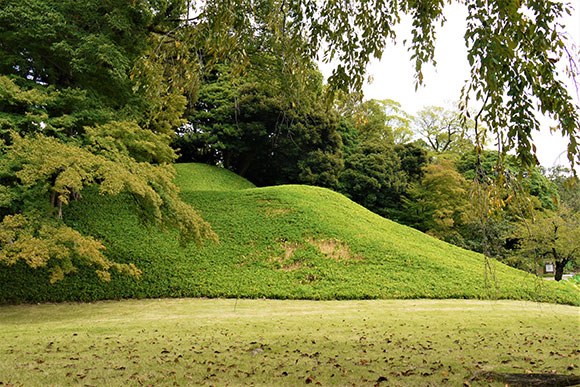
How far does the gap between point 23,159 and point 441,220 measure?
17.1 meters

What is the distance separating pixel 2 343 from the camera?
522 centimetres

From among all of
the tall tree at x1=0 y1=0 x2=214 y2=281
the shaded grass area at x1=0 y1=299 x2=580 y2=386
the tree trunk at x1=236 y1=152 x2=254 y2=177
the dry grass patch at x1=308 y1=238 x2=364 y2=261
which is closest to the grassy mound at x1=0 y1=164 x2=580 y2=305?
the dry grass patch at x1=308 y1=238 x2=364 y2=261

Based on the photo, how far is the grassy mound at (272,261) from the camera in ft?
33.7

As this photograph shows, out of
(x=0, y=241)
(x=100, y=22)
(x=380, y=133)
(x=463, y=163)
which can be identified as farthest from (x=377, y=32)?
(x=380, y=133)

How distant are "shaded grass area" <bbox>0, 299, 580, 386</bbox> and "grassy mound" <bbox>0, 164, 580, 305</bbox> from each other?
1.26 metres

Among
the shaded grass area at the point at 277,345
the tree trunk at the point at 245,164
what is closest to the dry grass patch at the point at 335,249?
the shaded grass area at the point at 277,345

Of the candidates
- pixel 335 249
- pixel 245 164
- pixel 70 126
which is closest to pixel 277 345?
pixel 70 126

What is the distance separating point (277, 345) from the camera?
483cm

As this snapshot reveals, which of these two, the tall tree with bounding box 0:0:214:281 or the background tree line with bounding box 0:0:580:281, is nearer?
the background tree line with bounding box 0:0:580:281

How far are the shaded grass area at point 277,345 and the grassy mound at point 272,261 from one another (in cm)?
126

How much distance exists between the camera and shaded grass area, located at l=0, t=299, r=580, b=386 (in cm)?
349

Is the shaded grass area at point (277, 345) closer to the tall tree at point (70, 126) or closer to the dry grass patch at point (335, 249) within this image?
the tall tree at point (70, 126)

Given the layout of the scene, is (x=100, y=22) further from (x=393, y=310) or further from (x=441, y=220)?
(x=441, y=220)

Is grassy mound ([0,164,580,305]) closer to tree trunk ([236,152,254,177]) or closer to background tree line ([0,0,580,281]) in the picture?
background tree line ([0,0,580,281])
